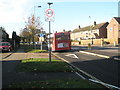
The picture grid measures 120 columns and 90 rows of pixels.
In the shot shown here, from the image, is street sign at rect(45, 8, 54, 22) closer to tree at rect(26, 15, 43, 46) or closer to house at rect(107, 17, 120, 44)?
tree at rect(26, 15, 43, 46)

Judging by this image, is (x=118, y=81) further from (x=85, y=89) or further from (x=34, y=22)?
(x=34, y=22)

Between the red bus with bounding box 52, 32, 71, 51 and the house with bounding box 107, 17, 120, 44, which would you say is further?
the house with bounding box 107, 17, 120, 44

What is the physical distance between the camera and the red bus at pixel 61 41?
88.4 ft

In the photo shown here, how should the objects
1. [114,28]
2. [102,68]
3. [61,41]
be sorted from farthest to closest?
[114,28]
[61,41]
[102,68]

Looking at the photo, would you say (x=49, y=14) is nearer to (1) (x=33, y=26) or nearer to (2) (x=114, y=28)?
(1) (x=33, y=26)

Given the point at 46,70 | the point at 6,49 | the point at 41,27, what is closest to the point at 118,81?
the point at 46,70

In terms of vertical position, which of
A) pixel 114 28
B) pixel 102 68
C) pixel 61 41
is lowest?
pixel 102 68

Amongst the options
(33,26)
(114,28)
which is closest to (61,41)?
(33,26)

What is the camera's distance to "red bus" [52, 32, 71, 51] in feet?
88.4

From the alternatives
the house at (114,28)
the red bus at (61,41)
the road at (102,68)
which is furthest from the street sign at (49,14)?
the house at (114,28)

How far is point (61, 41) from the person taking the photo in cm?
2700

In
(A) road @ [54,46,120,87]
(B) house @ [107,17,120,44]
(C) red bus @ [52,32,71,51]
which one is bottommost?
(A) road @ [54,46,120,87]

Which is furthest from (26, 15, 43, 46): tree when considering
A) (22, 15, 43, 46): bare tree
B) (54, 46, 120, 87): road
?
(54, 46, 120, 87): road

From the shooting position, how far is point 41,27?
123 ft
